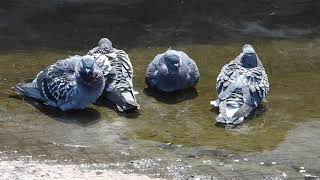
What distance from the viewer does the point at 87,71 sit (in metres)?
7.08

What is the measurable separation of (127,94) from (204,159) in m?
1.38

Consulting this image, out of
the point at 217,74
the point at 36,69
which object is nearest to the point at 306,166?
the point at 217,74

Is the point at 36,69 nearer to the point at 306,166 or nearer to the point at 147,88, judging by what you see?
the point at 147,88

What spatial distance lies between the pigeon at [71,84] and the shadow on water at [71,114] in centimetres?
5

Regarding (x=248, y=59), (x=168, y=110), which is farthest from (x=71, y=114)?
(x=248, y=59)

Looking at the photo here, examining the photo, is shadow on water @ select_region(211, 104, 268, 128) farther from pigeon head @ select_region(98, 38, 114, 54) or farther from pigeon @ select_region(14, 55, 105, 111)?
pigeon head @ select_region(98, 38, 114, 54)

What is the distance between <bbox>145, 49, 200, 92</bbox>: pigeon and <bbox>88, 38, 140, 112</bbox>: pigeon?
24 cm

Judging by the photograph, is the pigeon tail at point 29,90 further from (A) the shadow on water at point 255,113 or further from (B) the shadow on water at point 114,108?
(A) the shadow on water at point 255,113

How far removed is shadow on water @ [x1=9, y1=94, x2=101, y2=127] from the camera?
711cm

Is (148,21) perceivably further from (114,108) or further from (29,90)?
(29,90)

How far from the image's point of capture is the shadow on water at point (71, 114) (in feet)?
23.3

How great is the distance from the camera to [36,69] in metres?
8.32

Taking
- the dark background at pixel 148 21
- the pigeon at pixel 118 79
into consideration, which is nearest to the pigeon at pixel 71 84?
the pigeon at pixel 118 79

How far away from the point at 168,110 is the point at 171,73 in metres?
0.44
